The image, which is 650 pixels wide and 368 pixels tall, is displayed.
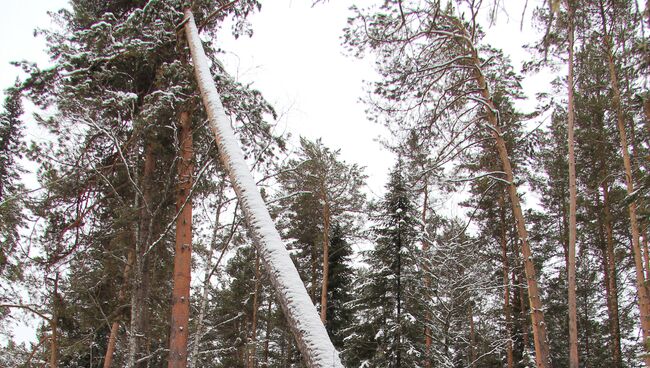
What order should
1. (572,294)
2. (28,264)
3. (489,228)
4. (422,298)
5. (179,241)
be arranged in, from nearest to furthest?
(179,241) < (572,294) < (28,264) < (422,298) < (489,228)

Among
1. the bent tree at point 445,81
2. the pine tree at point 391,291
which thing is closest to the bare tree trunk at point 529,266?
the bent tree at point 445,81

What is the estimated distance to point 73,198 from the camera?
764cm

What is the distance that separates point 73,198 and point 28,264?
9.09 feet

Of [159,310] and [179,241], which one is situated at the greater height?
[179,241]

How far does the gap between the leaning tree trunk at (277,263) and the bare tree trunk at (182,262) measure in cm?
200

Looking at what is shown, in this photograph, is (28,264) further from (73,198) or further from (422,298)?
(422,298)

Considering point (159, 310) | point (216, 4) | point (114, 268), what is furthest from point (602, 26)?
point (159, 310)

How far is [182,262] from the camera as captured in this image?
621 cm

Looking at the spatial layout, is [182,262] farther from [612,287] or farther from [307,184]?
[612,287]

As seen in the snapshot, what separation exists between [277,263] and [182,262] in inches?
152

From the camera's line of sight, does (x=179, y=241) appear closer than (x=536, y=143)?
Yes

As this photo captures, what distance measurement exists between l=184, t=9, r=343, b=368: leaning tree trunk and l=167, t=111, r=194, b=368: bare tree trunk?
2000 millimetres

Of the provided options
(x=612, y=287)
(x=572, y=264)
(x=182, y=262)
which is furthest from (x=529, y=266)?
(x=612, y=287)

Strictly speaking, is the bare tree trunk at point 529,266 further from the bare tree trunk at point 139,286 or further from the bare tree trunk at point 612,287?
the bare tree trunk at point 612,287
